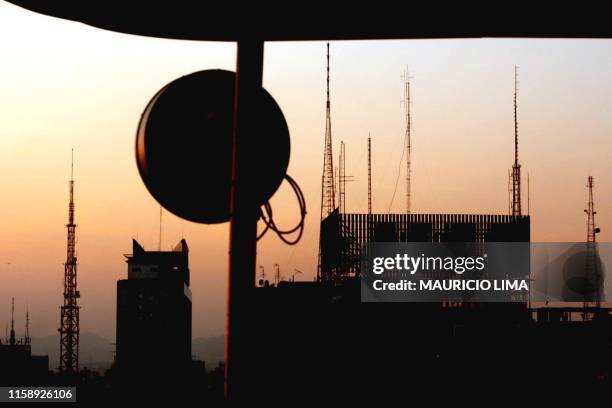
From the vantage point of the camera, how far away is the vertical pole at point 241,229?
722cm

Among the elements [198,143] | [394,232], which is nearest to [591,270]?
[394,232]

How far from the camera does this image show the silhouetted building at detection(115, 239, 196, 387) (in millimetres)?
173625

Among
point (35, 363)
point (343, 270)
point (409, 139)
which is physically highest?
point (409, 139)

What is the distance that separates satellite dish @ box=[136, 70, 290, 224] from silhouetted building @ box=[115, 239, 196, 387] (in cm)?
16403

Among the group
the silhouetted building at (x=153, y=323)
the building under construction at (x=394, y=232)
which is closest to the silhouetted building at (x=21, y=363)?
the silhouetted building at (x=153, y=323)

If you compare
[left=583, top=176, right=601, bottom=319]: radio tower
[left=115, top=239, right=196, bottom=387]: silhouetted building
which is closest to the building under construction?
[left=583, top=176, right=601, bottom=319]: radio tower

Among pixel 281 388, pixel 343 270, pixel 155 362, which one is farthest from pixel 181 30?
pixel 155 362

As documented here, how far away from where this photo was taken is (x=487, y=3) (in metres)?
7.20

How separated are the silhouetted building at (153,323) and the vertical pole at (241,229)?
164 metres

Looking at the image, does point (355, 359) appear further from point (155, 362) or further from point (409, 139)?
point (155, 362)

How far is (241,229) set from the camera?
7.32 meters

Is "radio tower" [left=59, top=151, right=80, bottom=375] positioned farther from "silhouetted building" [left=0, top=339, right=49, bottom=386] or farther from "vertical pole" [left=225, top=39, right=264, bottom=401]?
"vertical pole" [left=225, top=39, right=264, bottom=401]

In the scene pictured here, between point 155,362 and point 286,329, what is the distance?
99935 millimetres

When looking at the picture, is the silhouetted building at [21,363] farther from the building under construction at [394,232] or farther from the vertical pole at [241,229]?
the vertical pole at [241,229]
